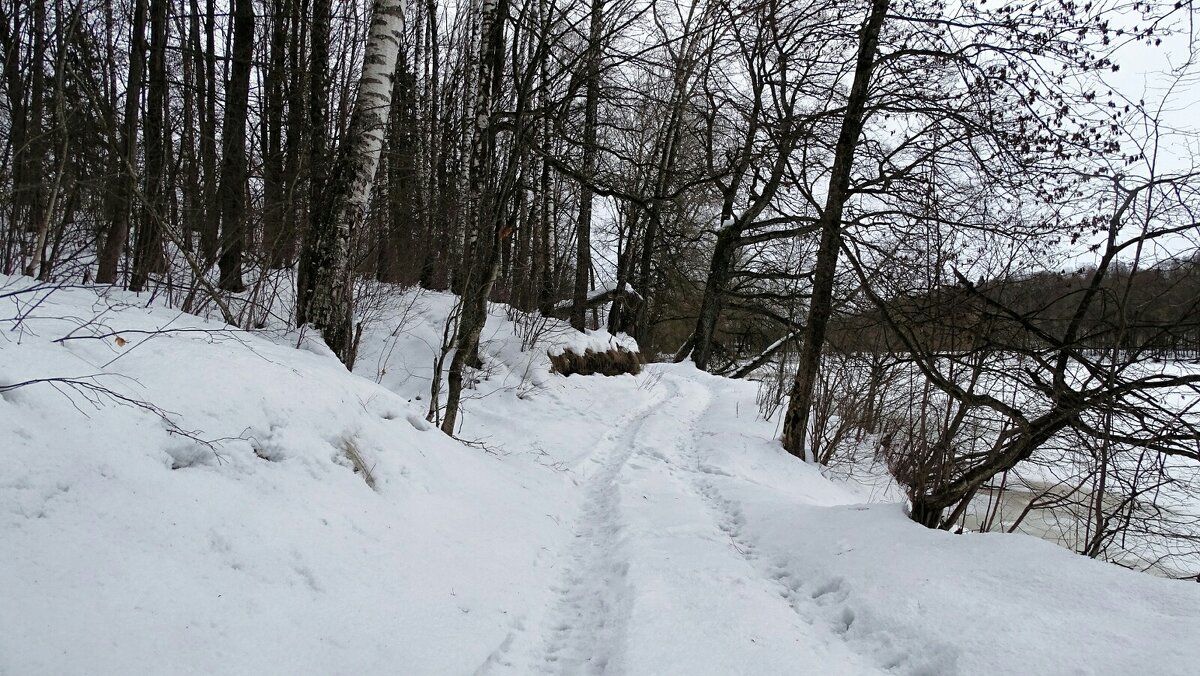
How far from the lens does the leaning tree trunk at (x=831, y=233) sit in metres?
6.59

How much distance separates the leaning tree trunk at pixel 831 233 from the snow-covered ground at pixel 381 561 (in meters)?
3.17

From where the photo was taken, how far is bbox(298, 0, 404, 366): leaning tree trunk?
4.91 m

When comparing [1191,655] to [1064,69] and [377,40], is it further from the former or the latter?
[377,40]

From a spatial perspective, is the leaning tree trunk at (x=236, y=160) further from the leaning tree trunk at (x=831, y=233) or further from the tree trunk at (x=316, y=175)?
the leaning tree trunk at (x=831, y=233)

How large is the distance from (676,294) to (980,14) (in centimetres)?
1805

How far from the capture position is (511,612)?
297cm

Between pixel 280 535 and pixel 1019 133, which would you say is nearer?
pixel 280 535

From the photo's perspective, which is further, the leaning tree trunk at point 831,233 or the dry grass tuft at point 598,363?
the dry grass tuft at point 598,363

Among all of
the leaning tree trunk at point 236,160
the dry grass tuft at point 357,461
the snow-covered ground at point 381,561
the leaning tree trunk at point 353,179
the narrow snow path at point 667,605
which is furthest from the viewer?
the leaning tree trunk at point 236,160

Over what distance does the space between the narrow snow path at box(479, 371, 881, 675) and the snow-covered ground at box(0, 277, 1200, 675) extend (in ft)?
0.06

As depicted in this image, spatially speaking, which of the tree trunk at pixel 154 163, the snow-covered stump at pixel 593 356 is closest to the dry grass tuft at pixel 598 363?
the snow-covered stump at pixel 593 356

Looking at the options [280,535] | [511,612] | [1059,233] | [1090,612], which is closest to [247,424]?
[280,535]

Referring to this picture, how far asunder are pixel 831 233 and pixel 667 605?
500 centimetres

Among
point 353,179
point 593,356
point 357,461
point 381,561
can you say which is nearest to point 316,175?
point 353,179
